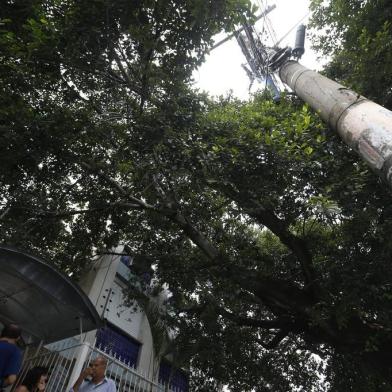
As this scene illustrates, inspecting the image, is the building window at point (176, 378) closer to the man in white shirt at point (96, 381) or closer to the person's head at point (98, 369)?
the man in white shirt at point (96, 381)

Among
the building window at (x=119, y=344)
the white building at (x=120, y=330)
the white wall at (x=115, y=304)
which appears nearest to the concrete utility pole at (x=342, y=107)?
the white building at (x=120, y=330)

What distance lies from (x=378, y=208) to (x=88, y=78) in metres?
Answer: 6.49

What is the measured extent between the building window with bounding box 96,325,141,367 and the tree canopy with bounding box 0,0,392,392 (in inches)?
97.0

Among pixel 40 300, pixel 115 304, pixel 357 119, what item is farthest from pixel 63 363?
pixel 357 119

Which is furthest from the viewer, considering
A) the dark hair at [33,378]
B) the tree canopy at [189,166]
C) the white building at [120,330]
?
the white building at [120,330]

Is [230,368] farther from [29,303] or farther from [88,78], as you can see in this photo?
[88,78]

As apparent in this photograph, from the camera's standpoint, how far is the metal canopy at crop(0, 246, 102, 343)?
19.0ft

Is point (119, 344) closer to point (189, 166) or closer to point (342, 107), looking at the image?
point (189, 166)

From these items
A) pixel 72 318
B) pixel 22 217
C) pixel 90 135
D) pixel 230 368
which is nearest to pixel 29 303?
pixel 72 318

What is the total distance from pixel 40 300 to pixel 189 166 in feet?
12.4

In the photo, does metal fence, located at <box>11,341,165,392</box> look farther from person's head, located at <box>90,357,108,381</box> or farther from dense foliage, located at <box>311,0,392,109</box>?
dense foliage, located at <box>311,0,392,109</box>

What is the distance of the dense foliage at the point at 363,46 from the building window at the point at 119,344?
946cm

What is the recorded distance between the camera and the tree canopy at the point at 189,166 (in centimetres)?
607

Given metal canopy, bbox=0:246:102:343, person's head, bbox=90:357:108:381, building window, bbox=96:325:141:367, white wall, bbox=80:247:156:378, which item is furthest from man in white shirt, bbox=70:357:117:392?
white wall, bbox=80:247:156:378
